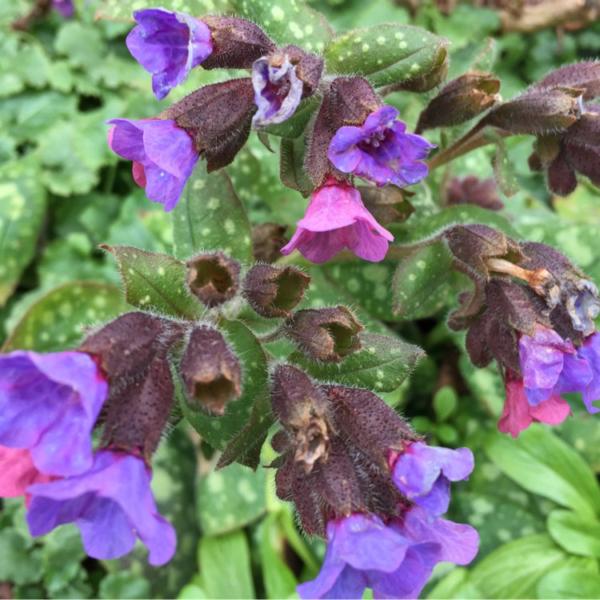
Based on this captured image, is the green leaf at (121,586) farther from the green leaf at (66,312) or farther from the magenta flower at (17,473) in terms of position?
the magenta flower at (17,473)

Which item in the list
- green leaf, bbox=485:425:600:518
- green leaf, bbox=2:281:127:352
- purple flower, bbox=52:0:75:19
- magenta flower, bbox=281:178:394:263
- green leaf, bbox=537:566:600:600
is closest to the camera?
magenta flower, bbox=281:178:394:263

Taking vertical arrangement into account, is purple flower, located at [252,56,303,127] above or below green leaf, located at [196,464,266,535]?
above

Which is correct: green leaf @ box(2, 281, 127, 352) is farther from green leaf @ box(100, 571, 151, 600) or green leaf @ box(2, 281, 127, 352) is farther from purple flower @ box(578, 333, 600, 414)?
purple flower @ box(578, 333, 600, 414)

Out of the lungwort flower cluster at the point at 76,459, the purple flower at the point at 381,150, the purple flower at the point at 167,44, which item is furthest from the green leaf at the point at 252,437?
the purple flower at the point at 167,44

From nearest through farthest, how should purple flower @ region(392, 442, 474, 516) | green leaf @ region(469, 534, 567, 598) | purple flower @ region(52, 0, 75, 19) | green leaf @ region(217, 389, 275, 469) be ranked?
purple flower @ region(392, 442, 474, 516)
green leaf @ region(217, 389, 275, 469)
green leaf @ region(469, 534, 567, 598)
purple flower @ region(52, 0, 75, 19)

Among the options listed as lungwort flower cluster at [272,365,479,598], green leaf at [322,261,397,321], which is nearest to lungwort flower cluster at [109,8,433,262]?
lungwort flower cluster at [272,365,479,598]

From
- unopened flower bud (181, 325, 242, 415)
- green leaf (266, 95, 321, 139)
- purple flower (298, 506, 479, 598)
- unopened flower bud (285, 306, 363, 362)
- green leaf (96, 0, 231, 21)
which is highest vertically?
green leaf (96, 0, 231, 21)

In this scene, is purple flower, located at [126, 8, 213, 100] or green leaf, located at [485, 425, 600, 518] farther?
green leaf, located at [485, 425, 600, 518]
